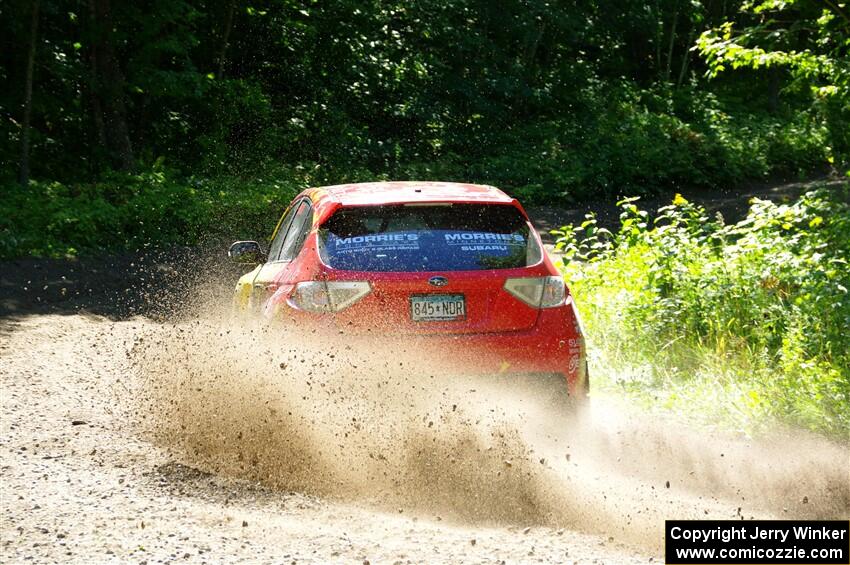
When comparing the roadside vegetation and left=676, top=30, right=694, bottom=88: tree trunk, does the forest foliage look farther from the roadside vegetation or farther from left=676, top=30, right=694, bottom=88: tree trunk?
left=676, top=30, right=694, bottom=88: tree trunk

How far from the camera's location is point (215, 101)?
26.0 m

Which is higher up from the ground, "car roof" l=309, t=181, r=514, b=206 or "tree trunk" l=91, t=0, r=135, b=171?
"tree trunk" l=91, t=0, r=135, b=171

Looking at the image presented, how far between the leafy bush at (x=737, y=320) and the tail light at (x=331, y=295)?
8.81ft

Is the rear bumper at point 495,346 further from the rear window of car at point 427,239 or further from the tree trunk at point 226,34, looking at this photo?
the tree trunk at point 226,34

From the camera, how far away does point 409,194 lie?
23.3ft

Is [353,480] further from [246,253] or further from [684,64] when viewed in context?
[684,64]

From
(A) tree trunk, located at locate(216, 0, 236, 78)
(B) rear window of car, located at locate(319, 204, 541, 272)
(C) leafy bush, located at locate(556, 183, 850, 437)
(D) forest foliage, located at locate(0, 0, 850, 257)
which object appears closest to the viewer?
(B) rear window of car, located at locate(319, 204, 541, 272)

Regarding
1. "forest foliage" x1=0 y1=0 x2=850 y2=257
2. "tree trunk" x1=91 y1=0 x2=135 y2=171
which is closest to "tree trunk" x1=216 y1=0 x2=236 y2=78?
"forest foliage" x1=0 y1=0 x2=850 y2=257

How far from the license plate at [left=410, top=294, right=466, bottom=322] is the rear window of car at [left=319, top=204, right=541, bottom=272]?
0.18m

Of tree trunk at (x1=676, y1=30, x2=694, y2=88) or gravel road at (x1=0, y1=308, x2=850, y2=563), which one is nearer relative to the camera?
gravel road at (x1=0, y1=308, x2=850, y2=563)

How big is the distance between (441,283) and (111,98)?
18.5 m

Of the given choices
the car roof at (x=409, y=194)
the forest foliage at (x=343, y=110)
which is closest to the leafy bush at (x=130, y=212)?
the forest foliage at (x=343, y=110)

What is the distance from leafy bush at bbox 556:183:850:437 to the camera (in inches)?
308

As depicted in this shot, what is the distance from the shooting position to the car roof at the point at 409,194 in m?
7.04
